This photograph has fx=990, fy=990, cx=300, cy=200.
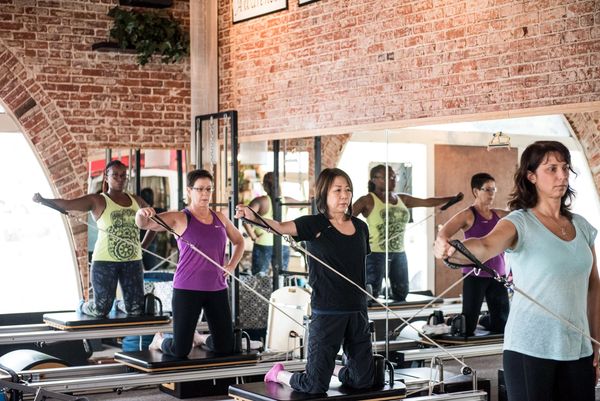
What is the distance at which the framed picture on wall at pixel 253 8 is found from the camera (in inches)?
315

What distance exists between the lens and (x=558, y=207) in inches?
132

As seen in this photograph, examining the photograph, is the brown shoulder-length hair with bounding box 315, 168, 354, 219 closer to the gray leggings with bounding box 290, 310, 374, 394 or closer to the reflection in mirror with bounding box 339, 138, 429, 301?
the gray leggings with bounding box 290, 310, 374, 394

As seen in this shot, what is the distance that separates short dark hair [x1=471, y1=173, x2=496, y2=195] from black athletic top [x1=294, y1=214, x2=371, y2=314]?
1302 millimetres

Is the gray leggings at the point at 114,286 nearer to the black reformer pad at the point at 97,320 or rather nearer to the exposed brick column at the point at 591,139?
the black reformer pad at the point at 97,320

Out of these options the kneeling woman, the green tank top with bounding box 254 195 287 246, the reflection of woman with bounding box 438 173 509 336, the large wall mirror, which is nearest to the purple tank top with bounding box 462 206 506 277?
the reflection of woman with bounding box 438 173 509 336

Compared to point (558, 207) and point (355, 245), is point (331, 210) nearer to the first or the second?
point (355, 245)

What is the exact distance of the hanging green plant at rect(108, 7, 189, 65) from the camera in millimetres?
8859

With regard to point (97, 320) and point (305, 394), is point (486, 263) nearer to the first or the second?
point (305, 394)

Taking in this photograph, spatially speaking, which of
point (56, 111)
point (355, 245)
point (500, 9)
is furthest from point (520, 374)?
point (56, 111)

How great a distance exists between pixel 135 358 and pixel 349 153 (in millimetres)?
2158

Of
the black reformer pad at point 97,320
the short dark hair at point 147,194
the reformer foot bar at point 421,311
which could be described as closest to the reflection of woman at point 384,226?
the reformer foot bar at point 421,311

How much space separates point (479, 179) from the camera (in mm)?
5875

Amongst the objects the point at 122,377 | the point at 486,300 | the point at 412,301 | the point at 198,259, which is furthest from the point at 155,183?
the point at 486,300

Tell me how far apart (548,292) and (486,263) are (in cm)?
249
